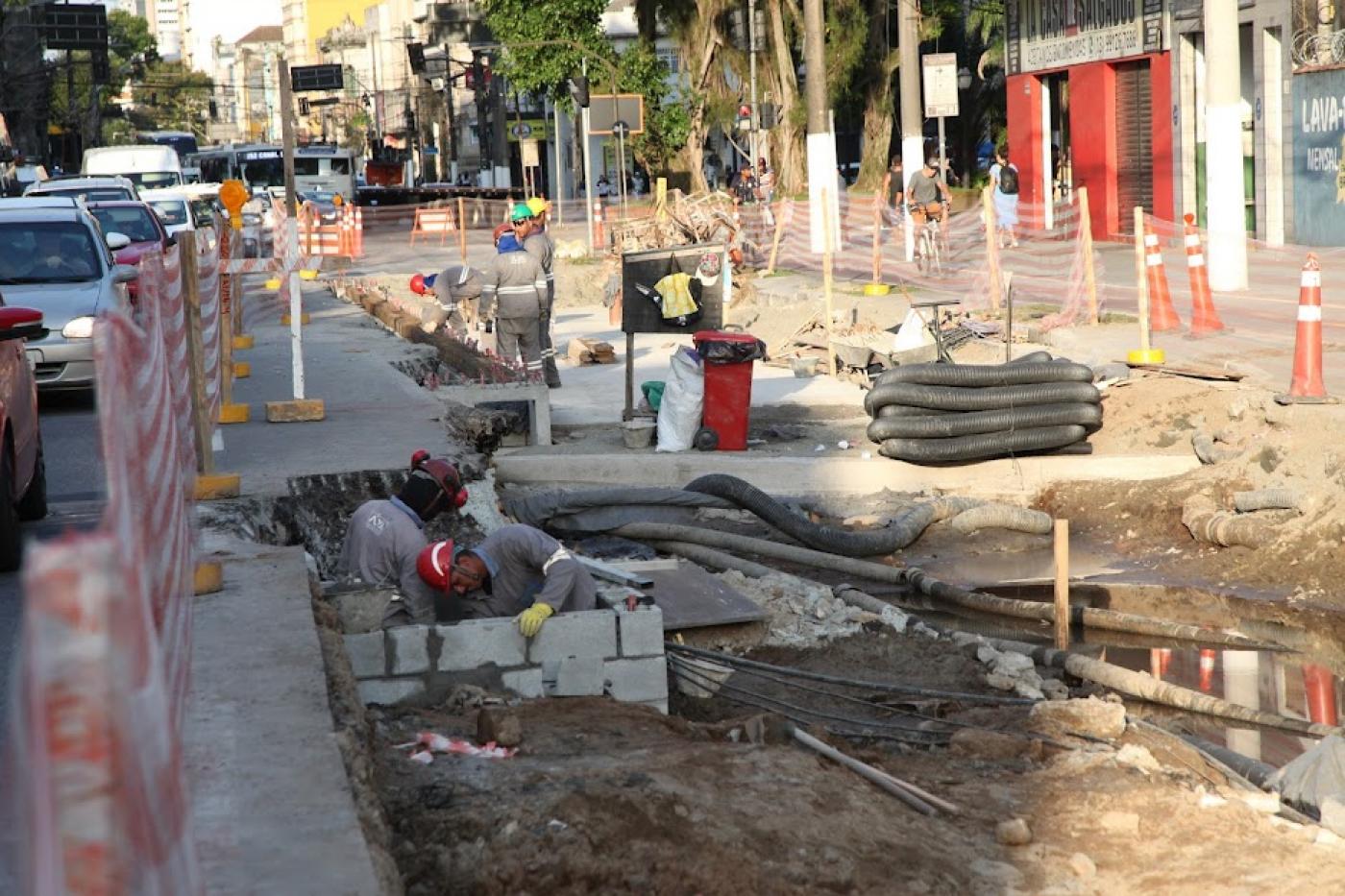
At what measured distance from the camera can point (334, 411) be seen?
45.1 ft

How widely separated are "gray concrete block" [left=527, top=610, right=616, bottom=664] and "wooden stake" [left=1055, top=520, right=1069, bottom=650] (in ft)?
8.67

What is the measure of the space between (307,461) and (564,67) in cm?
4959

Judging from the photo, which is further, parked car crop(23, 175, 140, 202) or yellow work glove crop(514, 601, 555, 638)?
parked car crop(23, 175, 140, 202)

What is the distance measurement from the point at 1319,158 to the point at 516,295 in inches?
596

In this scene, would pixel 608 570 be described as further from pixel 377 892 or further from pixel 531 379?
pixel 531 379

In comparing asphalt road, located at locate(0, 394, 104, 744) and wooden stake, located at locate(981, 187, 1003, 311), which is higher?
wooden stake, located at locate(981, 187, 1003, 311)

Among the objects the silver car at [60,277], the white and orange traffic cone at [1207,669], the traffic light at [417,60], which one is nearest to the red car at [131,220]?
the silver car at [60,277]

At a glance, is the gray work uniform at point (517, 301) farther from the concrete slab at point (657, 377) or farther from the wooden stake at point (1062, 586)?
the wooden stake at point (1062, 586)

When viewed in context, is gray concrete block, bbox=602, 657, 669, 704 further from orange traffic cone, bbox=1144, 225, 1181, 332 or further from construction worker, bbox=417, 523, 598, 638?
orange traffic cone, bbox=1144, 225, 1181, 332

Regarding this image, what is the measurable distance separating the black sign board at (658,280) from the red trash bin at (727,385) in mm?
843

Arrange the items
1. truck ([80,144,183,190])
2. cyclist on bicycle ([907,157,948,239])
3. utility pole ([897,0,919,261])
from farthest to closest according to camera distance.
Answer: truck ([80,144,183,190]) < utility pole ([897,0,919,261]) < cyclist on bicycle ([907,157,948,239])

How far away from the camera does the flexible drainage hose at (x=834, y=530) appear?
1155 centimetres

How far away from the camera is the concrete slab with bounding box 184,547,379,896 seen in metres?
4.07

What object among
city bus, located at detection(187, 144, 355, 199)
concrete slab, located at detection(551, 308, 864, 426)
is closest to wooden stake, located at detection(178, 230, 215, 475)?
concrete slab, located at detection(551, 308, 864, 426)
